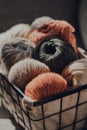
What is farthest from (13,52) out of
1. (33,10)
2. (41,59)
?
(33,10)

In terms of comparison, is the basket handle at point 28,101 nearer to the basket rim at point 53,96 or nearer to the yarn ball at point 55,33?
the basket rim at point 53,96

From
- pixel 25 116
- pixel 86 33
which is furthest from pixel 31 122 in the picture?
pixel 86 33

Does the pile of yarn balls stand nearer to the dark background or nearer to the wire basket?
the wire basket

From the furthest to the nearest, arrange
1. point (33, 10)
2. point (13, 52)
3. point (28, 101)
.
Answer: point (33, 10)
point (13, 52)
point (28, 101)

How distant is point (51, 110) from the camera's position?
0.47 m

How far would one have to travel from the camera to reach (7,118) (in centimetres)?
59

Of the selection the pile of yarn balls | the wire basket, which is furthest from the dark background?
the wire basket

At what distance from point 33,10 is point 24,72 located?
1.34 ft

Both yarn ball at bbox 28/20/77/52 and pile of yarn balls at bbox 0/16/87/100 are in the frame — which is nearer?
pile of yarn balls at bbox 0/16/87/100

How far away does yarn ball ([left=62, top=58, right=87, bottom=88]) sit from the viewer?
1.57 feet

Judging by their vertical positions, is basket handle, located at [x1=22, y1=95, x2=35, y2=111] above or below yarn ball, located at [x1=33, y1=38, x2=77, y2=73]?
Answer: below

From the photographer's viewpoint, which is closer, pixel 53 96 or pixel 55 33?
pixel 53 96

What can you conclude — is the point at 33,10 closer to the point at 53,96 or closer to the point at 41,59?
the point at 41,59

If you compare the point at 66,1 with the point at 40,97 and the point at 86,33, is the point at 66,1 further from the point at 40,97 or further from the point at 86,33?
the point at 40,97
